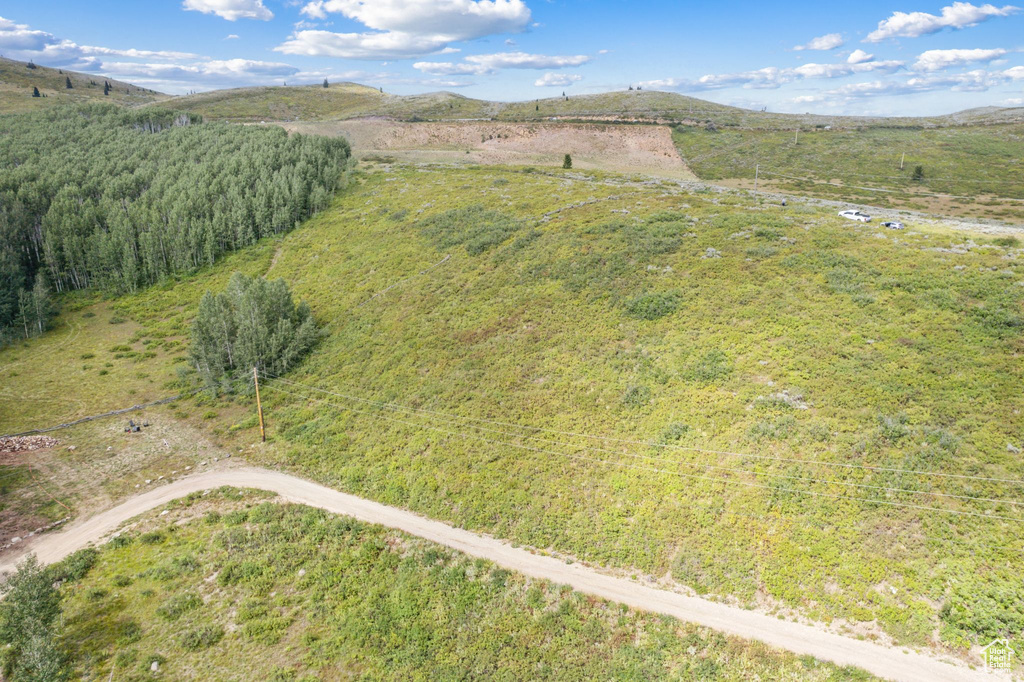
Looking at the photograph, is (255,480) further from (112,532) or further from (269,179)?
(269,179)

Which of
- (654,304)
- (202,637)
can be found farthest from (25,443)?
(654,304)

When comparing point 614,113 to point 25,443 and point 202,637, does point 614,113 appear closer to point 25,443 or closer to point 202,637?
point 25,443

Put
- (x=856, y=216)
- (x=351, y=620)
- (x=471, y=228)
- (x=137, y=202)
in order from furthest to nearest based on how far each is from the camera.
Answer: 1. (x=137, y=202)
2. (x=471, y=228)
3. (x=856, y=216)
4. (x=351, y=620)

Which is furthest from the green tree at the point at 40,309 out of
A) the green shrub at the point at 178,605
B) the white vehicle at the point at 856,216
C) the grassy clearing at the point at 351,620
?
the white vehicle at the point at 856,216

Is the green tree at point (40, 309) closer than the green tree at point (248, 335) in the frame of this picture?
No

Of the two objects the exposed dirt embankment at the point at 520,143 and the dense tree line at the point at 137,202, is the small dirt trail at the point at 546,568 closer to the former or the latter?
the dense tree line at the point at 137,202

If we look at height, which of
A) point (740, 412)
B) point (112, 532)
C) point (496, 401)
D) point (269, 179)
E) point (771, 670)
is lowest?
point (112, 532)

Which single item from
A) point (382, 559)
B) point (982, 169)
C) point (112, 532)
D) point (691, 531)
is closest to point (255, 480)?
point (112, 532)
